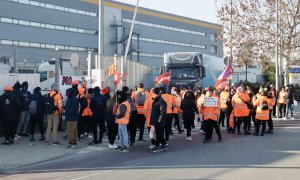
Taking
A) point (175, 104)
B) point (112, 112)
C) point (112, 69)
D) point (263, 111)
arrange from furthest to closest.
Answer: point (112, 69), point (263, 111), point (175, 104), point (112, 112)

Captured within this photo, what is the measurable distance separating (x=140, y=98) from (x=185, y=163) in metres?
5.26

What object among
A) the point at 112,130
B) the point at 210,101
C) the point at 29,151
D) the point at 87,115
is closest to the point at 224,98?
the point at 210,101

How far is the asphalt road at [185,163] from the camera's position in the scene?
31.6 feet

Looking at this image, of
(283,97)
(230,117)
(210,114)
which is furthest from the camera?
(283,97)

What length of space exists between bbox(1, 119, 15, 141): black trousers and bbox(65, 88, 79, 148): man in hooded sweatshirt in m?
1.93

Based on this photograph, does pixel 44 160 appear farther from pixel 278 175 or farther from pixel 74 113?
pixel 278 175

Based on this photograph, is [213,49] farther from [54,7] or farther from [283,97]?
[283,97]

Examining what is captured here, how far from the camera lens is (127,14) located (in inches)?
2483

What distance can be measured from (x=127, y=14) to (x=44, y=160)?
2055 inches

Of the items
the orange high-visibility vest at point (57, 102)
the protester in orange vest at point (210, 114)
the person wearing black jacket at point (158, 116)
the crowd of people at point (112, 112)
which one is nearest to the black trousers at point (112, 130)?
the crowd of people at point (112, 112)

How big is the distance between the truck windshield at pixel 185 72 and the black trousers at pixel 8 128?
616 inches

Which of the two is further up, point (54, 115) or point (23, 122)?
point (54, 115)

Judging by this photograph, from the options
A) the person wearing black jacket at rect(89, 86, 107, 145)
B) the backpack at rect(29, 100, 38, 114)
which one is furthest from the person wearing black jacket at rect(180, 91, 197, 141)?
the backpack at rect(29, 100, 38, 114)

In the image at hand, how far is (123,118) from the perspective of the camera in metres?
13.5
